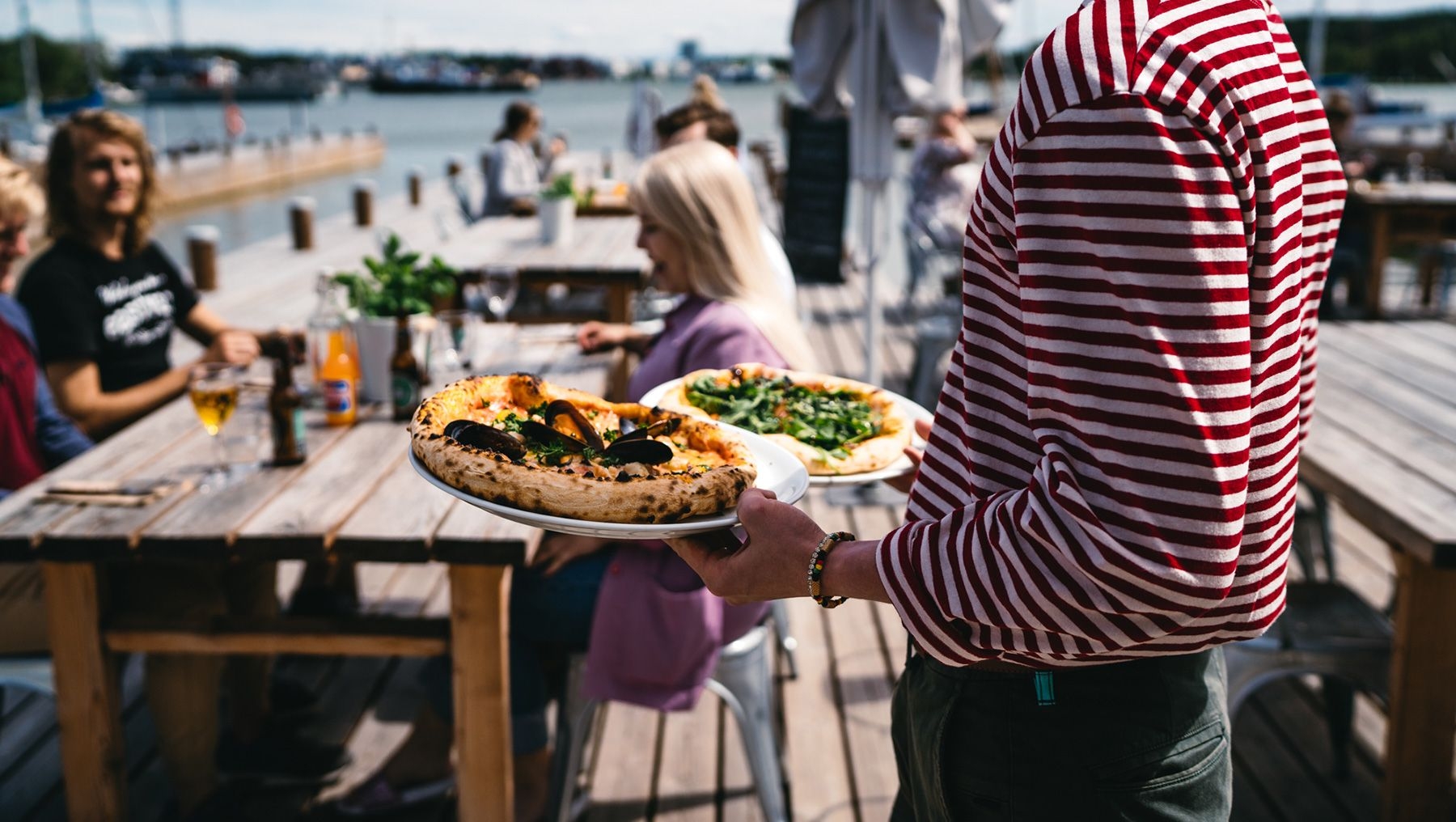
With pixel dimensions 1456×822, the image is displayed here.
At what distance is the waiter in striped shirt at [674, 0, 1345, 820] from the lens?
88cm

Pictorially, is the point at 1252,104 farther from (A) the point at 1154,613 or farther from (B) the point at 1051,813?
(B) the point at 1051,813

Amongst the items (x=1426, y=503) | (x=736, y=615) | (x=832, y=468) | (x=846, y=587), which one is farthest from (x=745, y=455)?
(x=1426, y=503)

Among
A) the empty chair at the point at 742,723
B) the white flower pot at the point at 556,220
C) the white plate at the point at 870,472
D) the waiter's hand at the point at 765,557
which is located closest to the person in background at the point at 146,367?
Answer: the empty chair at the point at 742,723

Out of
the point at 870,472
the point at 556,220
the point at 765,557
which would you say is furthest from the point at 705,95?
the point at 765,557

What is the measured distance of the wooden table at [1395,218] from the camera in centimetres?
872

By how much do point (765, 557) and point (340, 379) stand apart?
2021 mm

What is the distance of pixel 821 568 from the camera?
3.69 ft

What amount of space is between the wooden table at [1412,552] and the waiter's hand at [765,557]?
1.80m

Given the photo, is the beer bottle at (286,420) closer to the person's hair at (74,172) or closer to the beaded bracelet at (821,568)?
the person's hair at (74,172)

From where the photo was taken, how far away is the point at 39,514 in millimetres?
2277

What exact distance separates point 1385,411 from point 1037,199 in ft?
9.06

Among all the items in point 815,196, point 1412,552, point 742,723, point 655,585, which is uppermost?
point 815,196

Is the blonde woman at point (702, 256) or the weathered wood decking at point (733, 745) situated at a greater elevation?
the blonde woman at point (702, 256)

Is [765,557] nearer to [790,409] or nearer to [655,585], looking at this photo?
[790,409]
